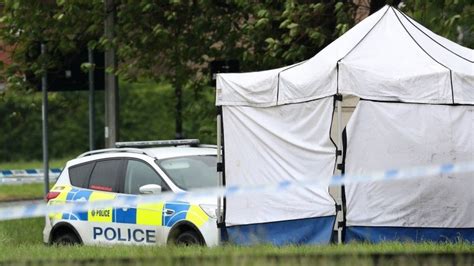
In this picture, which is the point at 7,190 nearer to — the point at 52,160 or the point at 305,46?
the point at 52,160

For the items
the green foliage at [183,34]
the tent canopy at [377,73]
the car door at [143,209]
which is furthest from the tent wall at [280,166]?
the green foliage at [183,34]

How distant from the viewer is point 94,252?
9930mm

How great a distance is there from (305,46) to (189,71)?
3.13 metres

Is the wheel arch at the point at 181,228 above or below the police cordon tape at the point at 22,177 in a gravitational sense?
above

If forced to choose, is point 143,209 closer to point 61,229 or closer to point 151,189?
point 151,189

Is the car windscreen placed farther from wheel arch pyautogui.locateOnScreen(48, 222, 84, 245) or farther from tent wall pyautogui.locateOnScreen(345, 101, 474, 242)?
tent wall pyautogui.locateOnScreen(345, 101, 474, 242)

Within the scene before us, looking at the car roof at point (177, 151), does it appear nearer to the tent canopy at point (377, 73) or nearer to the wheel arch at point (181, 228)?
the wheel arch at point (181, 228)

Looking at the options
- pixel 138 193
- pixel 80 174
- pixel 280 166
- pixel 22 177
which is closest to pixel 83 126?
pixel 22 177

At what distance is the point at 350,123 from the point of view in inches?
442

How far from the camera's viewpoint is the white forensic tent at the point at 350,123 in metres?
11.2

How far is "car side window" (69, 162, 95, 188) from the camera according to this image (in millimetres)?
14117

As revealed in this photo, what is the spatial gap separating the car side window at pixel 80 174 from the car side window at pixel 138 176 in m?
0.75

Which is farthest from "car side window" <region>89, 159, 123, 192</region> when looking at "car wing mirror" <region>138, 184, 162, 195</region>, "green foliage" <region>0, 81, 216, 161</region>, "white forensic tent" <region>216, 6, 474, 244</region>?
"green foliage" <region>0, 81, 216, 161</region>

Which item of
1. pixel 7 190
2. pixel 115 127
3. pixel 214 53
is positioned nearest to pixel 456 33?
pixel 214 53
